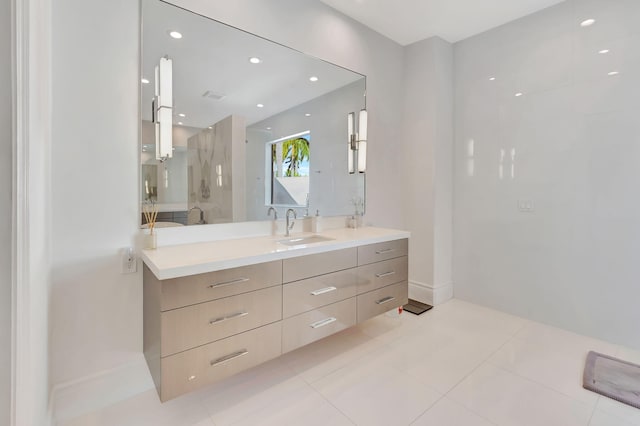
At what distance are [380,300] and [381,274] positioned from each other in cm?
20

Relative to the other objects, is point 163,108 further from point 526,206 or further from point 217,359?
point 526,206

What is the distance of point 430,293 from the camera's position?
306cm

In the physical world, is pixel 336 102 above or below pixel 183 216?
above

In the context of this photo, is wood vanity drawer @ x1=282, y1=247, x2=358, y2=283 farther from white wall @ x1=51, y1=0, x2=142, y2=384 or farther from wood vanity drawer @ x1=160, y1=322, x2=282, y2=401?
white wall @ x1=51, y1=0, x2=142, y2=384

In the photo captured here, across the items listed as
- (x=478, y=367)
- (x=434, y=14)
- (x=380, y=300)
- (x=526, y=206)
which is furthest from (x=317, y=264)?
(x=434, y=14)

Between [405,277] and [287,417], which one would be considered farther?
[405,277]

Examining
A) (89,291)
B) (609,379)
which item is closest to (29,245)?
(89,291)

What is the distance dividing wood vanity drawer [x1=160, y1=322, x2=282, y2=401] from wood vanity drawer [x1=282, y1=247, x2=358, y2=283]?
298 millimetres

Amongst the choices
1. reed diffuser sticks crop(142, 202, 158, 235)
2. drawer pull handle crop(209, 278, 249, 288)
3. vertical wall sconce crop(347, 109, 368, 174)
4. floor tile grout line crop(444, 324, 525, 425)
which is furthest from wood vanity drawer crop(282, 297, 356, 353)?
vertical wall sconce crop(347, 109, 368, 174)

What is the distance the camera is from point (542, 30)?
2.57 metres

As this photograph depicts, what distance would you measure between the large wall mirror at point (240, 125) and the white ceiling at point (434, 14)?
51 centimetres

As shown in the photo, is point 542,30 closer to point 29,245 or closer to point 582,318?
point 582,318

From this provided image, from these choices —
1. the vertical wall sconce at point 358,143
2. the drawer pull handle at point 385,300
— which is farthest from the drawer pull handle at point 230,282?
the vertical wall sconce at point 358,143

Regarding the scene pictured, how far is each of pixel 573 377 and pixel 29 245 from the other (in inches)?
111
